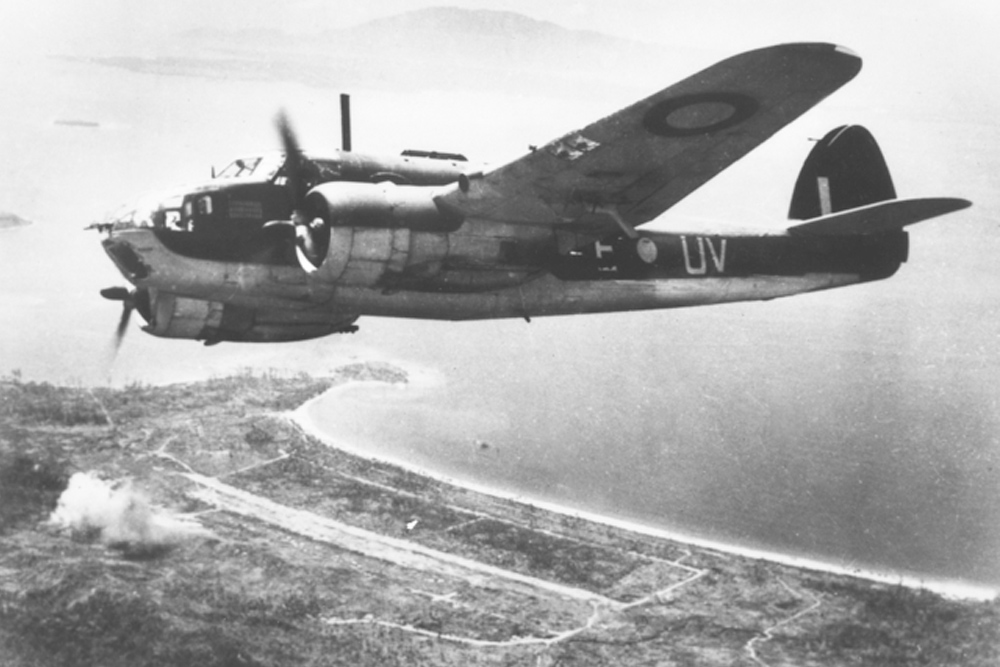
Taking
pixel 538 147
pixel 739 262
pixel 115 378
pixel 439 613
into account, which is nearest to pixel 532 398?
pixel 439 613

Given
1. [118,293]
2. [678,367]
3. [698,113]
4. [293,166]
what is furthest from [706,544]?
[698,113]

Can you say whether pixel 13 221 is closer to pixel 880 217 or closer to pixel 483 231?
pixel 483 231

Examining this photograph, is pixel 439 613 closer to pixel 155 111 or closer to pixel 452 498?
pixel 452 498

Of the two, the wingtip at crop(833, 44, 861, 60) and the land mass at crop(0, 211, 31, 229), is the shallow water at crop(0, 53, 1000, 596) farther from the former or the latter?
the wingtip at crop(833, 44, 861, 60)

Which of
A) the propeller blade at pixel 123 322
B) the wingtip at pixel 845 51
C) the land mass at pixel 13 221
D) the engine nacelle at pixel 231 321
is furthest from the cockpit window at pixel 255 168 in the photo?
the land mass at pixel 13 221

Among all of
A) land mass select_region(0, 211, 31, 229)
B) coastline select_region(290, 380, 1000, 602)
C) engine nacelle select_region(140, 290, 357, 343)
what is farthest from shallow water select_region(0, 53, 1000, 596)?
→ engine nacelle select_region(140, 290, 357, 343)

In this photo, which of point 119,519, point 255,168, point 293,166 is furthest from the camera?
point 119,519
